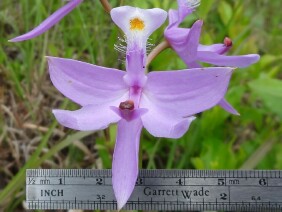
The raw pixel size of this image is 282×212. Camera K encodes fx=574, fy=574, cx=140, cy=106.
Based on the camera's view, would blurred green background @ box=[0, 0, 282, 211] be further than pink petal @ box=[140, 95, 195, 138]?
Yes

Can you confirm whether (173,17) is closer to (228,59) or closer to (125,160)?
(228,59)

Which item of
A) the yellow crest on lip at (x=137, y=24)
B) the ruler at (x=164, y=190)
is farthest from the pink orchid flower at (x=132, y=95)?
the ruler at (x=164, y=190)

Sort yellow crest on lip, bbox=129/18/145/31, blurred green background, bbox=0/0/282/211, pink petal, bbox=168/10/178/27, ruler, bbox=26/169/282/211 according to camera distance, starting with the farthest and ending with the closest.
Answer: blurred green background, bbox=0/0/282/211 < ruler, bbox=26/169/282/211 < pink petal, bbox=168/10/178/27 < yellow crest on lip, bbox=129/18/145/31

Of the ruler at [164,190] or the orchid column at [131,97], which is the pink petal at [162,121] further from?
the ruler at [164,190]

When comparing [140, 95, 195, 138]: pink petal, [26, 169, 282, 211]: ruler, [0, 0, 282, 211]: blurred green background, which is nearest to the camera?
[140, 95, 195, 138]: pink petal

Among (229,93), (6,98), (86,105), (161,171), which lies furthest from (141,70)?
(6,98)

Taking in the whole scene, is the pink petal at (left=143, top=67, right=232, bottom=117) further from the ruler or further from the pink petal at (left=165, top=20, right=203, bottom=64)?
the ruler

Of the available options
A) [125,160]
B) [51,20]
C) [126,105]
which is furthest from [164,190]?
[51,20]

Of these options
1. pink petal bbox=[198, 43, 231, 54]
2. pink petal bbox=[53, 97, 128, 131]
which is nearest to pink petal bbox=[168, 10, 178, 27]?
pink petal bbox=[198, 43, 231, 54]
